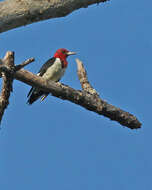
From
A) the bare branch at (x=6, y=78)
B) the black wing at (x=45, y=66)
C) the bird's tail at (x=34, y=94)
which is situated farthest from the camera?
the black wing at (x=45, y=66)

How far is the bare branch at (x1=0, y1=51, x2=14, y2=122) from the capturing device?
3238mm

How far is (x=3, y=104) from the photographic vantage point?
3.39 metres

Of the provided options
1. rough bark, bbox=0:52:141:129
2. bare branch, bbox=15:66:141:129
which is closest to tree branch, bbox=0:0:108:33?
rough bark, bbox=0:52:141:129

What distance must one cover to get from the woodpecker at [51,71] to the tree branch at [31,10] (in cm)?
487

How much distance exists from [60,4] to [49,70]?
5.25 metres

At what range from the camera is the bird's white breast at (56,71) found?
766cm

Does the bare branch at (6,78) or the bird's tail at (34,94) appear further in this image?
the bird's tail at (34,94)

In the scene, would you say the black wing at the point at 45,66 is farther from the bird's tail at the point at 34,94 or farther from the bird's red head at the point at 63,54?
the bird's tail at the point at 34,94

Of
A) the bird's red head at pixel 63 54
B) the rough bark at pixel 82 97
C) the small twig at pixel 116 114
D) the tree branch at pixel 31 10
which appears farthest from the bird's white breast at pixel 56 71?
the tree branch at pixel 31 10

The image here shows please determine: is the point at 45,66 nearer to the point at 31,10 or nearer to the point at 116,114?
the point at 116,114

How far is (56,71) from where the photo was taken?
7.88m

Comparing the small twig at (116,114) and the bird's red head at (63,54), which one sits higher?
the bird's red head at (63,54)

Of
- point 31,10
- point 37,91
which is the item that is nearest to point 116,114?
point 31,10

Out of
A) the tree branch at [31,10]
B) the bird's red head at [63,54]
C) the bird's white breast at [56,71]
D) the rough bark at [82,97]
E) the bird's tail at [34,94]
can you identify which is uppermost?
the bird's red head at [63,54]
